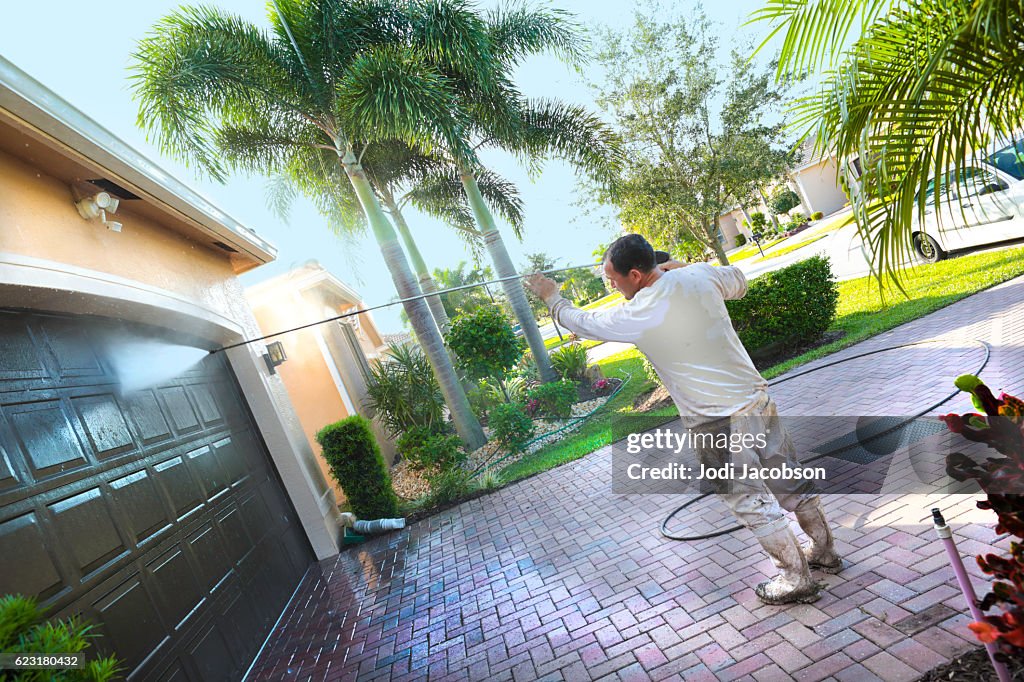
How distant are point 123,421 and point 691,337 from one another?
12.9ft

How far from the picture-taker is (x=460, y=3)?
1161 cm

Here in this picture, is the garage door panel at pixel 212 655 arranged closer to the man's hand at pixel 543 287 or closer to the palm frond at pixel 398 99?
the man's hand at pixel 543 287

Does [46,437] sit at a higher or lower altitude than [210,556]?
higher

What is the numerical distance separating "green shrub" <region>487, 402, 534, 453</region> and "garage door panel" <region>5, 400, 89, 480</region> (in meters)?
7.74

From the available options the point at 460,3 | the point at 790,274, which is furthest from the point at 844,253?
the point at 460,3

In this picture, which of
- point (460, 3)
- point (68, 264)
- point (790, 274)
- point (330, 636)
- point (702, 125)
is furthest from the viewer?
point (702, 125)

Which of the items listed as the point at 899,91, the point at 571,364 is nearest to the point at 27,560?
the point at 899,91

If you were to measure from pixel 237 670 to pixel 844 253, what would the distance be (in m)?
19.6

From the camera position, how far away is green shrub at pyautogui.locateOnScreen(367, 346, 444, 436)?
42.2ft

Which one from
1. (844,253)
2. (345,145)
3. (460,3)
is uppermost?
(460,3)

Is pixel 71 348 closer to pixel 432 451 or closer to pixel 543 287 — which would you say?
pixel 543 287

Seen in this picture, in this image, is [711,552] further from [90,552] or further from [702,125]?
[702,125]

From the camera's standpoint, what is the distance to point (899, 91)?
8.72ft

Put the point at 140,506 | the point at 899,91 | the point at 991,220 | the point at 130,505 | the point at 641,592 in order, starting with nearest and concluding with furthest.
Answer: the point at 899,91 → the point at 641,592 → the point at 130,505 → the point at 140,506 → the point at 991,220
